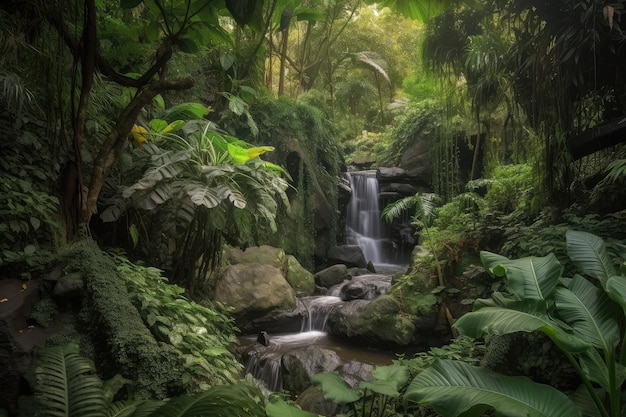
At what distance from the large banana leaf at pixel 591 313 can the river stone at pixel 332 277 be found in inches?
245

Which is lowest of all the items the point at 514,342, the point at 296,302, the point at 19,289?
the point at 296,302

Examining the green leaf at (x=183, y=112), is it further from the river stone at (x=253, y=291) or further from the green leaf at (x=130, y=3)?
the green leaf at (x=130, y=3)

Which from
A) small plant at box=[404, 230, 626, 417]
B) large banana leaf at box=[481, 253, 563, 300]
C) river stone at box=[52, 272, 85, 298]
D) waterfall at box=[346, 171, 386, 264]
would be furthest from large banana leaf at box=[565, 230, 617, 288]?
waterfall at box=[346, 171, 386, 264]

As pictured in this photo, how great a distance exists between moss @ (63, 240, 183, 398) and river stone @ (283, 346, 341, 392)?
8.60 ft

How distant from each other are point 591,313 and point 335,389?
5.76ft

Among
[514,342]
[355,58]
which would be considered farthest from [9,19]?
[355,58]

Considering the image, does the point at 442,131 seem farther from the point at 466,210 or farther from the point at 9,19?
the point at 9,19

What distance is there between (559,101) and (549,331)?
10.9 feet

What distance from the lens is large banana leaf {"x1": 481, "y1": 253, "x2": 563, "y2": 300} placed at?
2580mm

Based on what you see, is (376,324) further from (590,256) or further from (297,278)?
(590,256)

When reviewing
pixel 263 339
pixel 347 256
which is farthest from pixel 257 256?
pixel 347 256

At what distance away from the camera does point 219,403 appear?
6.13ft

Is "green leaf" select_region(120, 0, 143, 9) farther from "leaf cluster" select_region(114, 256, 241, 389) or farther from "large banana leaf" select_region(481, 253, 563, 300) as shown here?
"large banana leaf" select_region(481, 253, 563, 300)

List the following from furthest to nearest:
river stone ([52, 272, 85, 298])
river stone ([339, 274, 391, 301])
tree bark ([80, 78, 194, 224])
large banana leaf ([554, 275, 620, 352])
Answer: river stone ([339, 274, 391, 301]), tree bark ([80, 78, 194, 224]), river stone ([52, 272, 85, 298]), large banana leaf ([554, 275, 620, 352])
